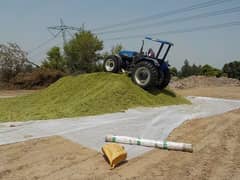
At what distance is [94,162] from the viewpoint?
11.4 feet

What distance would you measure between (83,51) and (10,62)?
24.5 feet

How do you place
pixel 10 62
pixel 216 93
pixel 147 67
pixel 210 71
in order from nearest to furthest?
pixel 147 67
pixel 216 93
pixel 10 62
pixel 210 71

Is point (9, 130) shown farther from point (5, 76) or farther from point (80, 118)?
point (5, 76)

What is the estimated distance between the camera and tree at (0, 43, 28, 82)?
22.7 m

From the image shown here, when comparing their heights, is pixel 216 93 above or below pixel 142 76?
below

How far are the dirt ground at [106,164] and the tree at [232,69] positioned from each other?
44.9 metres

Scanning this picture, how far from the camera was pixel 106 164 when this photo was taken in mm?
3426

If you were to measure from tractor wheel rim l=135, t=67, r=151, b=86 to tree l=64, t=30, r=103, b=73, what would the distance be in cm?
1834

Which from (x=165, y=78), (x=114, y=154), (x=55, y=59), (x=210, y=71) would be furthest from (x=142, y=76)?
(x=210, y=71)

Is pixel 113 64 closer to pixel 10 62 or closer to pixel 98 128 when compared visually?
pixel 98 128

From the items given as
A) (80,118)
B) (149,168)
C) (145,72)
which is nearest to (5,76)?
(145,72)

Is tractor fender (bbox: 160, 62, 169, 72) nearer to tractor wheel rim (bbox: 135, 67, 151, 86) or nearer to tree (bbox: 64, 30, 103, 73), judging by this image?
tractor wheel rim (bbox: 135, 67, 151, 86)

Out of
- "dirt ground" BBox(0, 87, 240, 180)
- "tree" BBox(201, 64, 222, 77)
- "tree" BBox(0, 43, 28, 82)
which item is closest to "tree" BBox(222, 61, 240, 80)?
"tree" BBox(201, 64, 222, 77)

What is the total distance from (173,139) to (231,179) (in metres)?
1.72
